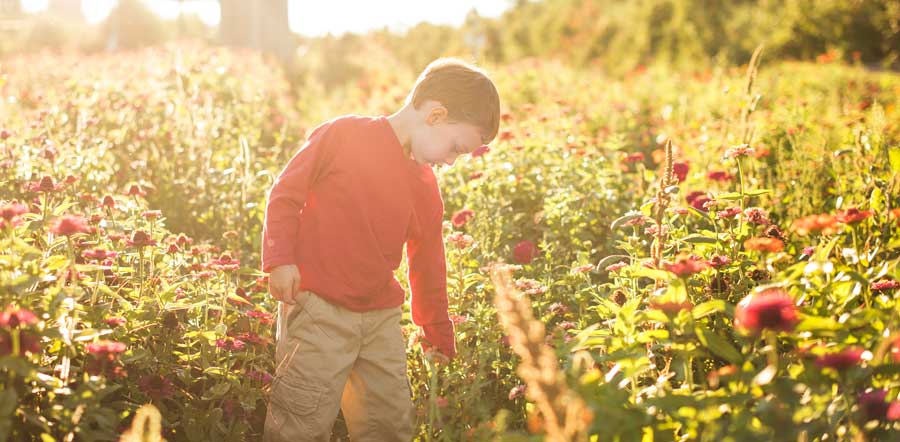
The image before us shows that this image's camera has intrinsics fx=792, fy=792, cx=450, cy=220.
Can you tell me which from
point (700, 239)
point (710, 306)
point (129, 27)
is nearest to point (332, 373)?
point (710, 306)

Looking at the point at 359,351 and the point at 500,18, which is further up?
the point at 500,18

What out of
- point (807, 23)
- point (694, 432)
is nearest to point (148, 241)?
point (694, 432)

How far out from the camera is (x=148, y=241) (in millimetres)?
2656

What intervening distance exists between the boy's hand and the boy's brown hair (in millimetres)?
746

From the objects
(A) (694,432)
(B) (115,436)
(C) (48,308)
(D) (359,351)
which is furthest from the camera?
(D) (359,351)

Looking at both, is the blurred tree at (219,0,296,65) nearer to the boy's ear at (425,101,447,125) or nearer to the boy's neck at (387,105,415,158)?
the boy's neck at (387,105,415,158)

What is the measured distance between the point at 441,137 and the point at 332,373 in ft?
2.91

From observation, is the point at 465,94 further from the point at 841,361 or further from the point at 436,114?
the point at 841,361

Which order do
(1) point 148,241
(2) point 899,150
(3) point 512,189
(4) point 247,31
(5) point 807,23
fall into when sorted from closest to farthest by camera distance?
(1) point 148,241, (2) point 899,150, (3) point 512,189, (4) point 247,31, (5) point 807,23

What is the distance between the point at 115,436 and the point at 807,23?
19.5m

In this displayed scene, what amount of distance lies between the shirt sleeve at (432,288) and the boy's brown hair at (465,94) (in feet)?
1.16

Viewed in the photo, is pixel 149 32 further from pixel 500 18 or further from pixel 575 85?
pixel 575 85

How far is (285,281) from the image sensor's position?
99.7 inches

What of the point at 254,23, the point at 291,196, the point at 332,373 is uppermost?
the point at 254,23
